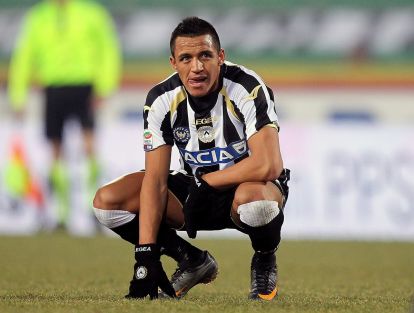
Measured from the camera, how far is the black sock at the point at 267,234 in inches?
217

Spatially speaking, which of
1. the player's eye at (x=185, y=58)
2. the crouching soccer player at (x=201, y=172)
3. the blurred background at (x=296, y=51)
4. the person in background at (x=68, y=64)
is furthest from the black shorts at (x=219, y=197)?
the blurred background at (x=296, y=51)

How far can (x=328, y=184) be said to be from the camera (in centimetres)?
1213

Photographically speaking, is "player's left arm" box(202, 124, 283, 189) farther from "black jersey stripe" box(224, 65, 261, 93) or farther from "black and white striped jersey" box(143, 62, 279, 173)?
"black jersey stripe" box(224, 65, 261, 93)

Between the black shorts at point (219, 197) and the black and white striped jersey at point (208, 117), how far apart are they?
0.56 ft

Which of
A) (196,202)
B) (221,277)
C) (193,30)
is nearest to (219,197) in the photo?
(196,202)

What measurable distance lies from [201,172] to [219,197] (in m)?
0.30

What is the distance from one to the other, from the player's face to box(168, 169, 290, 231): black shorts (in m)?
0.54

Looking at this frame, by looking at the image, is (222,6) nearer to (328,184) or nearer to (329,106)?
(329,106)

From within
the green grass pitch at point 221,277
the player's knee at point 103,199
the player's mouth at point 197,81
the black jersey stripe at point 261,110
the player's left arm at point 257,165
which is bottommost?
the green grass pitch at point 221,277

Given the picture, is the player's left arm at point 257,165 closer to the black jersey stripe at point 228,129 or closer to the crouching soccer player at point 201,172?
the crouching soccer player at point 201,172

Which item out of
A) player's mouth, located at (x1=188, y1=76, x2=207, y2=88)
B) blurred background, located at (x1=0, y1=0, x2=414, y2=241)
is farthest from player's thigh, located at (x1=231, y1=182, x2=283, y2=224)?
blurred background, located at (x1=0, y1=0, x2=414, y2=241)

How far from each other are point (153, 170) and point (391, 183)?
6.67 metres

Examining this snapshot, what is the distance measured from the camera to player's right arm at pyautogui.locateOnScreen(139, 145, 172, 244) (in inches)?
220

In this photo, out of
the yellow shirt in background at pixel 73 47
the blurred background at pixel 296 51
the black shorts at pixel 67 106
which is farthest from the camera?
the blurred background at pixel 296 51
